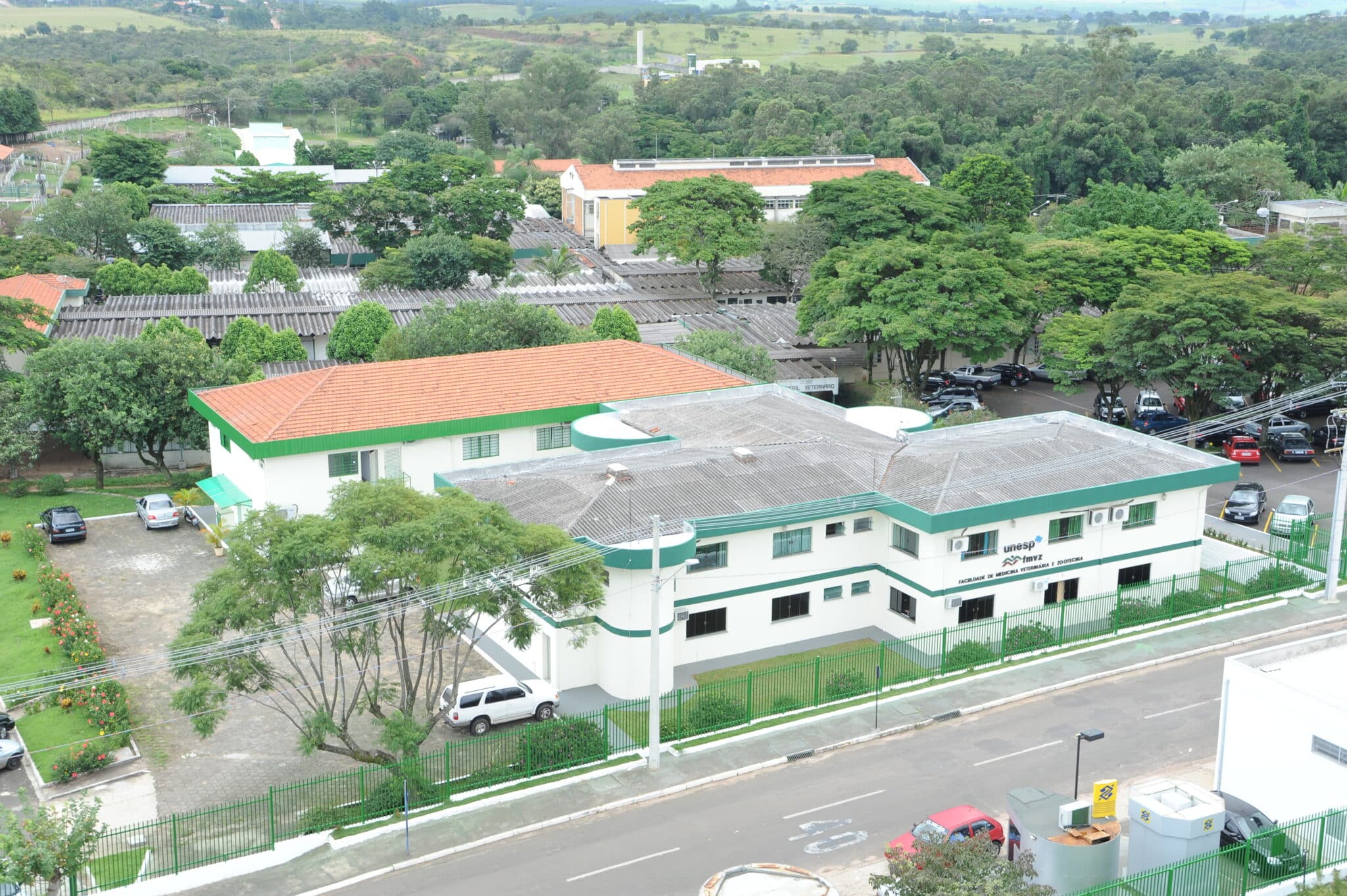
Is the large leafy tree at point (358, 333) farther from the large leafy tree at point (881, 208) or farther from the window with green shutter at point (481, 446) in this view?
the large leafy tree at point (881, 208)

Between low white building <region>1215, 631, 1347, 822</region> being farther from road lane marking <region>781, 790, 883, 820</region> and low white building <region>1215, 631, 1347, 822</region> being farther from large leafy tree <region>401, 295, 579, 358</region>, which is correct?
large leafy tree <region>401, 295, 579, 358</region>

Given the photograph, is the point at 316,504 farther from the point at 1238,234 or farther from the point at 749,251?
the point at 1238,234

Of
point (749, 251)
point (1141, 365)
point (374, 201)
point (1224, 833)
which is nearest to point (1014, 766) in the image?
point (1224, 833)

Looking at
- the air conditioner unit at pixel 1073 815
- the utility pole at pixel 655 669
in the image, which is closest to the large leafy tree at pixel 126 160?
the utility pole at pixel 655 669

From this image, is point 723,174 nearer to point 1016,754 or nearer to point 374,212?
point 374,212

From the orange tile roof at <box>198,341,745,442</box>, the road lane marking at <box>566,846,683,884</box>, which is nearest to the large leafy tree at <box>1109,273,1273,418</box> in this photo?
the orange tile roof at <box>198,341,745,442</box>

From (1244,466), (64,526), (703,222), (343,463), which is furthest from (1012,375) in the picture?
(64,526)
